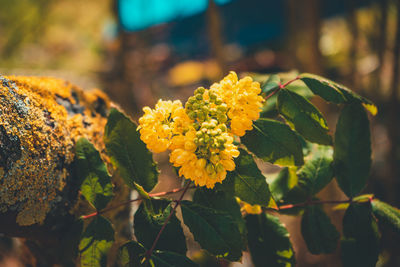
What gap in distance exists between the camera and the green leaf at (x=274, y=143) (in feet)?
2.19

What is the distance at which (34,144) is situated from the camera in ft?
2.23

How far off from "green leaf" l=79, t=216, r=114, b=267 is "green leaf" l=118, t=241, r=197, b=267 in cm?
7

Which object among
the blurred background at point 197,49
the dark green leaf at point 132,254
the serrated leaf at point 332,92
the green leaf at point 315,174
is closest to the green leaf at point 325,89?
the serrated leaf at point 332,92

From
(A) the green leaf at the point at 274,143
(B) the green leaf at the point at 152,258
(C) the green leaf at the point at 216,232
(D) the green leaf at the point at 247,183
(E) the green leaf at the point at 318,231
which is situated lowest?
(E) the green leaf at the point at 318,231

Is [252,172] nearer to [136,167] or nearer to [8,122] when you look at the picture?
[136,167]

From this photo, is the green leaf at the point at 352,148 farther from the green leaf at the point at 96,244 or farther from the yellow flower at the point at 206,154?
the green leaf at the point at 96,244

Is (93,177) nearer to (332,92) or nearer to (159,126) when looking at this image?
(159,126)

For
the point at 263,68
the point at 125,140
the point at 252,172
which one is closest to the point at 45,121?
the point at 125,140

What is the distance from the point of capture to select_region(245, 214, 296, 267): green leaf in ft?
2.49

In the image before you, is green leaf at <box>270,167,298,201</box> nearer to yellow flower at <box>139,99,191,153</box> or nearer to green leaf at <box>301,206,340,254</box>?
green leaf at <box>301,206,340,254</box>

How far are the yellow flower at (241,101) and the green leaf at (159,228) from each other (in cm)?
28

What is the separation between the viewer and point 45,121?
73 centimetres

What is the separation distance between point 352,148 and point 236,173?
390mm

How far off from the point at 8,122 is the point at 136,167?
325 mm
